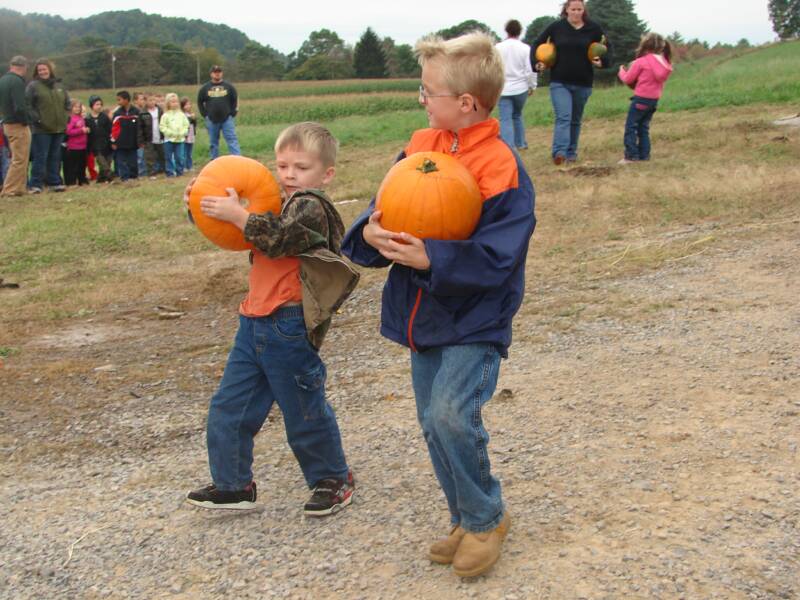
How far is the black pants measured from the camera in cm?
1859

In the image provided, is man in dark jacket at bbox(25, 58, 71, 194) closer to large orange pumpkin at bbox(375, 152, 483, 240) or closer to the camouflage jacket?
the camouflage jacket

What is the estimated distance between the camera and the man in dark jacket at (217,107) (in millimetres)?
18109

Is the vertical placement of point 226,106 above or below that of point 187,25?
below

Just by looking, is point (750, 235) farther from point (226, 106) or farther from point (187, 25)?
point (187, 25)

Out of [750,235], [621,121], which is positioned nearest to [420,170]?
Result: [750,235]

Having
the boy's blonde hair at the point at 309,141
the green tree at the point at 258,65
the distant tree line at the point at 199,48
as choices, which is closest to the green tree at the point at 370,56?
the distant tree line at the point at 199,48

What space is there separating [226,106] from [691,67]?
38095mm

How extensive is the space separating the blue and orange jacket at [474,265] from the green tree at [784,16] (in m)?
116

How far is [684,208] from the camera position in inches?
420

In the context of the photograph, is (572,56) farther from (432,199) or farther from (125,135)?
(432,199)

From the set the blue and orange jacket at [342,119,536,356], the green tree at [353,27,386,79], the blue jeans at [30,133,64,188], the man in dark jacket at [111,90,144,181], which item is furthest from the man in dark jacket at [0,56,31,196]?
the green tree at [353,27,386,79]

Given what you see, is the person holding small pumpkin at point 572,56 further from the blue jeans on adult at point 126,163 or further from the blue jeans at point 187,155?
the blue jeans on adult at point 126,163

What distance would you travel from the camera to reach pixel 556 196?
1188 centimetres

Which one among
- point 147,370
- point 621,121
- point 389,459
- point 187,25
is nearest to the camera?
point 389,459
